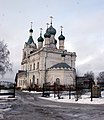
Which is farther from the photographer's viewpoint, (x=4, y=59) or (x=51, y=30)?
(x=51, y=30)

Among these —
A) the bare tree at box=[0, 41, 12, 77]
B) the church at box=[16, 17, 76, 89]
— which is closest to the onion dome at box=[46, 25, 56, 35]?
the church at box=[16, 17, 76, 89]

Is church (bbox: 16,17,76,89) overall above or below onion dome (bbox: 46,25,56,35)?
below

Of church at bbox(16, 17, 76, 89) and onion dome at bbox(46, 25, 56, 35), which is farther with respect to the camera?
onion dome at bbox(46, 25, 56, 35)

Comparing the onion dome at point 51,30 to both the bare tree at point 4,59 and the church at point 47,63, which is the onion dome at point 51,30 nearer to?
the church at point 47,63

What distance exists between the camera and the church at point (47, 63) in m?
59.1

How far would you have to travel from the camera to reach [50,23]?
74625mm

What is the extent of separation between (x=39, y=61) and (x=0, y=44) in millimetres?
19722

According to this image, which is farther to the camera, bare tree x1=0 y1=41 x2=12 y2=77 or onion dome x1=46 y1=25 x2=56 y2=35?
onion dome x1=46 y1=25 x2=56 y2=35

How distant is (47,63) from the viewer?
6244 cm

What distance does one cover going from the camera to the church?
2328 inches

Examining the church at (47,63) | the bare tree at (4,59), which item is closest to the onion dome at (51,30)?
the church at (47,63)

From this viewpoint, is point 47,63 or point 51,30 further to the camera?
point 51,30

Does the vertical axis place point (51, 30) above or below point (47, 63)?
above

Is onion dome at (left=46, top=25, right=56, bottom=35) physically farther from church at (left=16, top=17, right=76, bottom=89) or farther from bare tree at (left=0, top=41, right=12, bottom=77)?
bare tree at (left=0, top=41, right=12, bottom=77)
